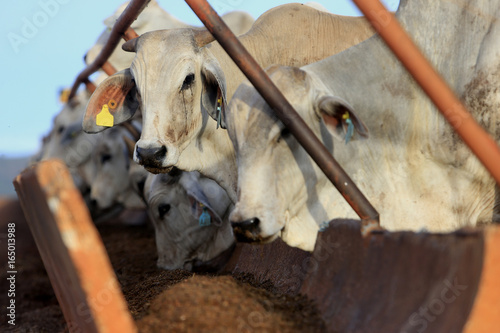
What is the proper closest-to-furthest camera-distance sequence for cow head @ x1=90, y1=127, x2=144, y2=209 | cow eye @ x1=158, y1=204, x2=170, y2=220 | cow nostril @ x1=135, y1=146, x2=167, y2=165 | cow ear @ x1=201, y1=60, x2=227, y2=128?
cow nostril @ x1=135, y1=146, x2=167, y2=165
cow ear @ x1=201, y1=60, x2=227, y2=128
cow eye @ x1=158, y1=204, x2=170, y2=220
cow head @ x1=90, y1=127, x2=144, y2=209

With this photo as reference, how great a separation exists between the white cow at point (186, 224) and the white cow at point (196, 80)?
1.50 ft

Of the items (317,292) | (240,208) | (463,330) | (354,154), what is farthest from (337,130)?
(463,330)

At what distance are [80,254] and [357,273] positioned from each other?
97 cm

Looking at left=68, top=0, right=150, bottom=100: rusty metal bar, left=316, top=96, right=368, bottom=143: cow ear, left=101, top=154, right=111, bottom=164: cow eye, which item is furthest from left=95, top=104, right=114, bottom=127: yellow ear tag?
left=101, top=154, right=111, bottom=164: cow eye

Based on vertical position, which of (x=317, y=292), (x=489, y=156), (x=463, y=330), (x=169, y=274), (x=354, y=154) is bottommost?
(x=169, y=274)

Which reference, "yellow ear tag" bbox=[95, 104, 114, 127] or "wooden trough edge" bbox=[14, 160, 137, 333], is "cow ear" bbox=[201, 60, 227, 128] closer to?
"yellow ear tag" bbox=[95, 104, 114, 127]

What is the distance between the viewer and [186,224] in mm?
4965

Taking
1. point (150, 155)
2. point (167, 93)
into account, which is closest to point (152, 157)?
point (150, 155)

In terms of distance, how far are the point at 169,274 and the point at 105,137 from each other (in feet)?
11.5

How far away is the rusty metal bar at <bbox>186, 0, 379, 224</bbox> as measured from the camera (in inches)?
97.0

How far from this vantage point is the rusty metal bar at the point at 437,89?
7.33 ft

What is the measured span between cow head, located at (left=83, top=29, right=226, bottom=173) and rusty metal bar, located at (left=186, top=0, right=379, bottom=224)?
4.12 feet

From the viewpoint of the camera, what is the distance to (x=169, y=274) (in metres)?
3.67

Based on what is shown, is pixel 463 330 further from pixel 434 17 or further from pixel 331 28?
pixel 331 28
